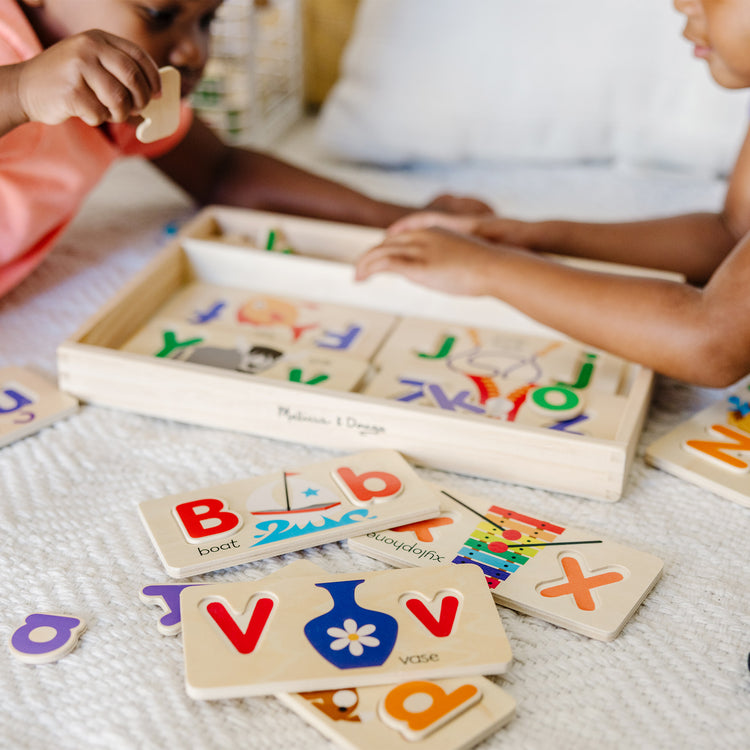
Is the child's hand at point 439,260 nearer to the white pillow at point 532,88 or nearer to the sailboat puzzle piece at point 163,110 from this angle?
the sailboat puzzle piece at point 163,110

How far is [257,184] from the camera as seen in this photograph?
3.34 feet

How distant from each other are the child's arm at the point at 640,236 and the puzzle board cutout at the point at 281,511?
0.31 metres

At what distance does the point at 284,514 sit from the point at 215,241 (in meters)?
0.39

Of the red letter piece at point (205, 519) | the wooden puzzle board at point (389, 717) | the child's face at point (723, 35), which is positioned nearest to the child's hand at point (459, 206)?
the child's face at point (723, 35)

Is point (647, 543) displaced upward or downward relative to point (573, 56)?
downward

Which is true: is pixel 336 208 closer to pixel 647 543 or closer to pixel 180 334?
pixel 180 334

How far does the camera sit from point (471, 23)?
110 centimetres

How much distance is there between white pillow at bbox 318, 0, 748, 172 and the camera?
107 centimetres

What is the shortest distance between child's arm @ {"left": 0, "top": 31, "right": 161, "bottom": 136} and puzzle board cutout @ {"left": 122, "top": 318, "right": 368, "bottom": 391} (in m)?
0.19

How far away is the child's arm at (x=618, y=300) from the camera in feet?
2.13

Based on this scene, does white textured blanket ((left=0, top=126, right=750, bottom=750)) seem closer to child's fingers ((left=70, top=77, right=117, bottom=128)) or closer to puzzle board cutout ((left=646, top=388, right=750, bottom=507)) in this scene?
puzzle board cutout ((left=646, top=388, right=750, bottom=507))

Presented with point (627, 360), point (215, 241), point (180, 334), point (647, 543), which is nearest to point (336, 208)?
point (215, 241)

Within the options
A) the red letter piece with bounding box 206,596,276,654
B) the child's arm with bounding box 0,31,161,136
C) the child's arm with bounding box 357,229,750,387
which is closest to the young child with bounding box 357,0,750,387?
the child's arm with bounding box 357,229,750,387

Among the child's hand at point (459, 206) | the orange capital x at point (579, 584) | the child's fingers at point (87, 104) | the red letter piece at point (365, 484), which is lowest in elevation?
the orange capital x at point (579, 584)
